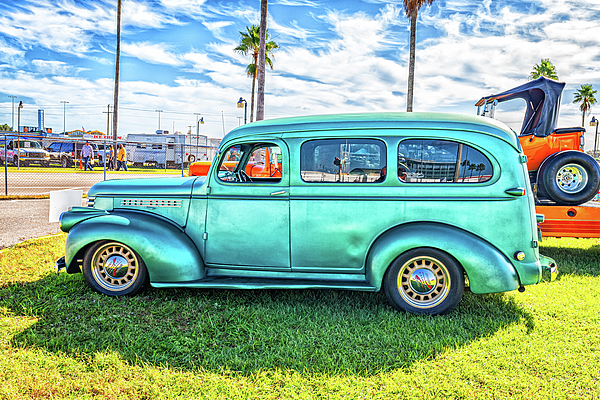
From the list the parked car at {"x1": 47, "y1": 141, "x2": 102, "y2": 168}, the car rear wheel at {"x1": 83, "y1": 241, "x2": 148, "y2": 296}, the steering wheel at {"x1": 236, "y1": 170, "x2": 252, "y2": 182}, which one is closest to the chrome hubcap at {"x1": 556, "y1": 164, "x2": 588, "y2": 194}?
the steering wheel at {"x1": 236, "y1": 170, "x2": 252, "y2": 182}

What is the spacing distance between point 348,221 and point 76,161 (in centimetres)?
2865

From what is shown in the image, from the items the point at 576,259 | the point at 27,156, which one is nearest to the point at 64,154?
the point at 27,156

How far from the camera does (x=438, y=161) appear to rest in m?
3.93

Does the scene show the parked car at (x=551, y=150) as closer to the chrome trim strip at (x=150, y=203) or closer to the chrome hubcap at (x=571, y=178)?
the chrome hubcap at (x=571, y=178)

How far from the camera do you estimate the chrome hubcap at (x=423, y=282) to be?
3.90m

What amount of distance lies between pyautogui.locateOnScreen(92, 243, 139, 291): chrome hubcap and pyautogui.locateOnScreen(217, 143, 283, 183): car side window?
4.25 feet

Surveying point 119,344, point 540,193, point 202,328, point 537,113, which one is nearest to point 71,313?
point 119,344

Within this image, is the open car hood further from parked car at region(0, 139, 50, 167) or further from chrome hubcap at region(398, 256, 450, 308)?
parked car at region(0, 139, 50, 167)

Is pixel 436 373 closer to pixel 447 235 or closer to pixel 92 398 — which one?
pixel 447 235

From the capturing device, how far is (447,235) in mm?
3771

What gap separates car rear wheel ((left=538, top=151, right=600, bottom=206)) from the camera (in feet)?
19.1

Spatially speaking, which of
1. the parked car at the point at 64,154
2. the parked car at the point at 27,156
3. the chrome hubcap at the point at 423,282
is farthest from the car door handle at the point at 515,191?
the parked car at the point at 27,156

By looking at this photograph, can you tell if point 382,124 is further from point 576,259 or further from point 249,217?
point 576,259

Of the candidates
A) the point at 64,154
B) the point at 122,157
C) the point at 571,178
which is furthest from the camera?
the point at 64,154
